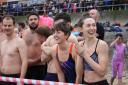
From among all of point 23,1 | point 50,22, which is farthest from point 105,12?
point 50,22

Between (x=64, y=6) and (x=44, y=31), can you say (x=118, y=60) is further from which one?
(x=64, y=6)

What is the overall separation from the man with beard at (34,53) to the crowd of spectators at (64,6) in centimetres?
1423

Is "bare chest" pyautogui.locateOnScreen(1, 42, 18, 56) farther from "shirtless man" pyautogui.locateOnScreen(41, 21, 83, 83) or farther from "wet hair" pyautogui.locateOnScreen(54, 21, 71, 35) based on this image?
"wet hair" pyautogui.locateOnScreen(54, 21, 71, 35)

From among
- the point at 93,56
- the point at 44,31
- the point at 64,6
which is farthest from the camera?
the point at 64,6

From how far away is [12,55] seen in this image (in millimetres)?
5555

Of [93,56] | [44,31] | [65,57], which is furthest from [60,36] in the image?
[44,31]

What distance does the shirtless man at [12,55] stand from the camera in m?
5.51

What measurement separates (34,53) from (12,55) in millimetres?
642

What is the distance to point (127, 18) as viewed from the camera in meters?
24.1

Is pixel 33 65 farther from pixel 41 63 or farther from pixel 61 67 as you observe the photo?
pixel 61 67

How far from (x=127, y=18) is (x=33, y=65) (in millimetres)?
18735

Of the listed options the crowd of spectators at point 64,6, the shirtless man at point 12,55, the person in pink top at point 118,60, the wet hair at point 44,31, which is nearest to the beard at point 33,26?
the wet hair at point 44,31

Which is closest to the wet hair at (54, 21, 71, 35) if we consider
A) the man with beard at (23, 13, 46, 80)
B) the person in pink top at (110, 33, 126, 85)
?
the man with beard at (23, 13, 46, 80)

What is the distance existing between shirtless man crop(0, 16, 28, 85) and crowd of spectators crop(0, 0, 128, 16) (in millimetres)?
14822
